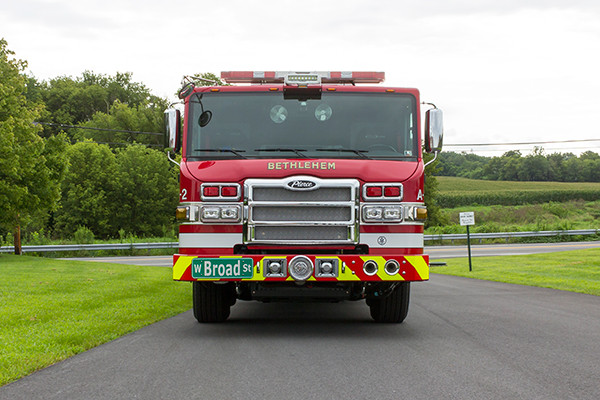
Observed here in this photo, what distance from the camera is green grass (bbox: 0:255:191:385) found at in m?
6.40

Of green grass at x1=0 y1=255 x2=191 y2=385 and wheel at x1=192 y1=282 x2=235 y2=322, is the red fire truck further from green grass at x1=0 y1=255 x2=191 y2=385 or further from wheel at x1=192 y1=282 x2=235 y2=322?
green grass at x1=0 y1=255 x2=191 y2=385

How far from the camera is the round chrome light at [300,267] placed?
7.07m

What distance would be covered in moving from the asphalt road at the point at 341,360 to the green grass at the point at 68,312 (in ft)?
1.10

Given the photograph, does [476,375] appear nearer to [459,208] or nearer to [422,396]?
[422,396]

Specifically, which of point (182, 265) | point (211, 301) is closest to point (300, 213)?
point (182, 265)

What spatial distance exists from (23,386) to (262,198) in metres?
3.12

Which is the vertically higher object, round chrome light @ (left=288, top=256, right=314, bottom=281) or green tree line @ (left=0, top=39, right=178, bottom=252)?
green tree line @ (left=0, top=39, right=178, bottom=252)

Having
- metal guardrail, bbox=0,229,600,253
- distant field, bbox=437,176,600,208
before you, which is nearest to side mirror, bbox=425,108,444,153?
metal guardrail, bbox=0,229,600,253

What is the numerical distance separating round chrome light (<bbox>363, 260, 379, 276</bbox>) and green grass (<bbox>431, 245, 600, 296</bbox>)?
818 centimetres

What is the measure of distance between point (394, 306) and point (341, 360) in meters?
2.56

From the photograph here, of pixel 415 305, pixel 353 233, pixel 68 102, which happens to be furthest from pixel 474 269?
pixel 68 102

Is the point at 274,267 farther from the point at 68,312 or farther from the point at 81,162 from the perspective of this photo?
the point at 81,162

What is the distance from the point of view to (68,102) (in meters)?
75.6

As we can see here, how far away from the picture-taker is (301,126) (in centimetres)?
782
